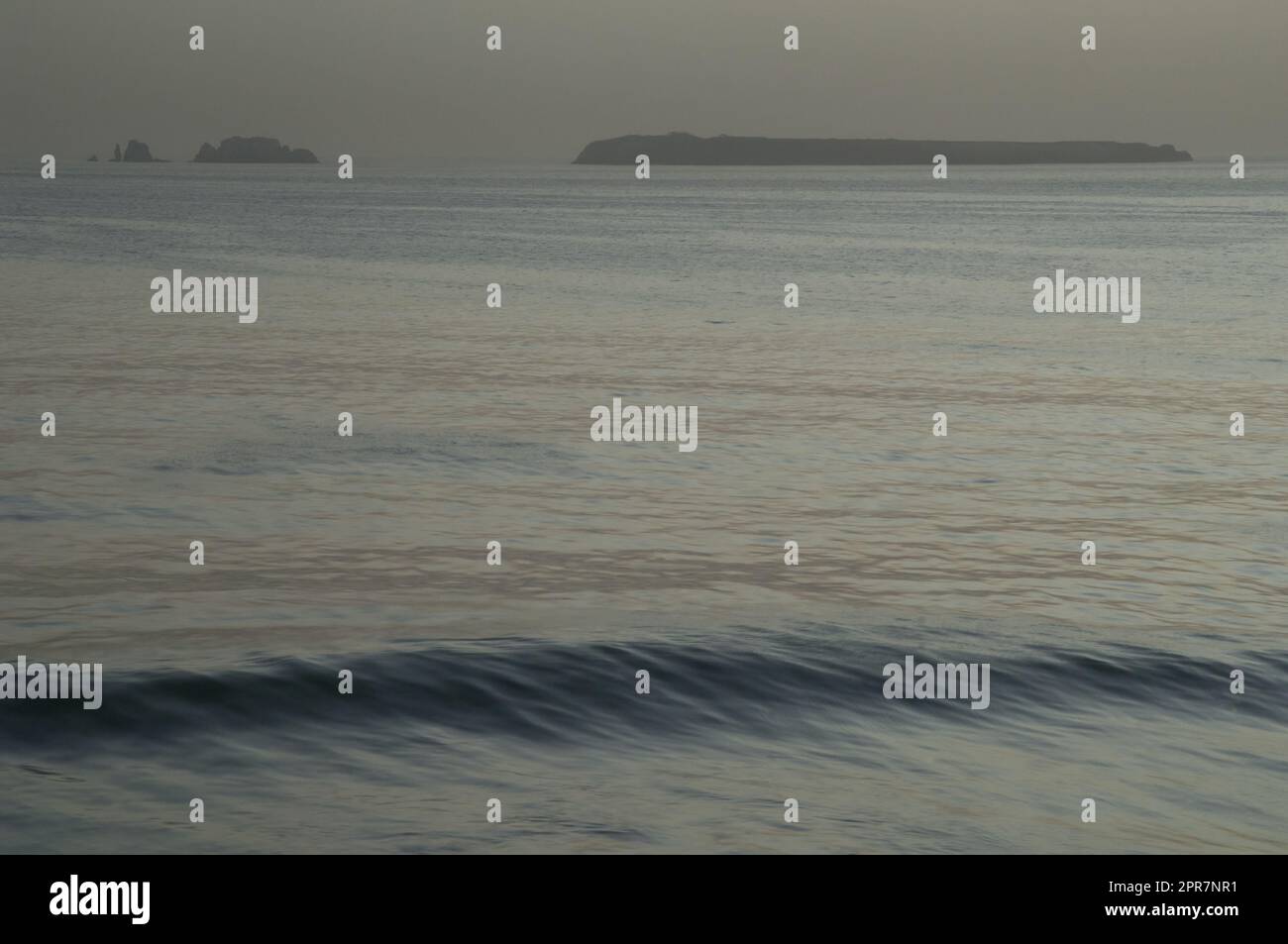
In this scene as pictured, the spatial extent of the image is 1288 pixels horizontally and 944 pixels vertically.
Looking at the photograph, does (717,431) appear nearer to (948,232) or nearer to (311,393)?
(311,393)

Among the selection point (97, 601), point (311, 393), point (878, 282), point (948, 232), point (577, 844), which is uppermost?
point (948, 232)

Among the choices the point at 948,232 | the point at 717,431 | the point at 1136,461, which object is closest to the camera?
the point at 1136,461

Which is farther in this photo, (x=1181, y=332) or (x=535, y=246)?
(x=535, y=246)

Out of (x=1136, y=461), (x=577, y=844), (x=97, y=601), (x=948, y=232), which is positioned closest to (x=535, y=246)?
(x=948, y=232)

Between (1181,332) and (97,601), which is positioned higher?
(1181,332)

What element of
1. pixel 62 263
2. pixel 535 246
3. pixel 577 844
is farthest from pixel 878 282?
pixel 577 844

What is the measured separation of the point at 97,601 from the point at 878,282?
51.7m

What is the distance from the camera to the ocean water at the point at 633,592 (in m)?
11.4

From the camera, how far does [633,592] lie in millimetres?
16844

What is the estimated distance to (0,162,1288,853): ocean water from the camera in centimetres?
1141

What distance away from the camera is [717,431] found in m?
27.2
